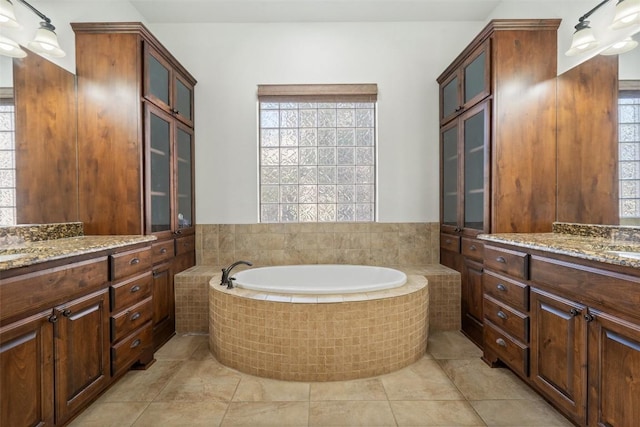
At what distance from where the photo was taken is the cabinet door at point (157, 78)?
2.24 meters

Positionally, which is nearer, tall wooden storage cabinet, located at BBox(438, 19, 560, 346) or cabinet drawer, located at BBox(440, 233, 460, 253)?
tall wooden storage cabinet, located at BBox(438, 19, 560, 346)

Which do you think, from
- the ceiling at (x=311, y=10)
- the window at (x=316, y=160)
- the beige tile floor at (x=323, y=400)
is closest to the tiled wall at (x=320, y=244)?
the window at (x=316, y=160)

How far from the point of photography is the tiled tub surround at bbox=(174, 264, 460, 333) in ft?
8.79

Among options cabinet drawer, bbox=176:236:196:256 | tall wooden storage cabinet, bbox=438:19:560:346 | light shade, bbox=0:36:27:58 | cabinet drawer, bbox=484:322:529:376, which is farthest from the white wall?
light shade, bbox=0:36:27:58

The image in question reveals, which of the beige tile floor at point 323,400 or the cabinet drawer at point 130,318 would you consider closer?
the beige tile floor at point 323,400

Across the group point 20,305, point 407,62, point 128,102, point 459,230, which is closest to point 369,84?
point 407,62

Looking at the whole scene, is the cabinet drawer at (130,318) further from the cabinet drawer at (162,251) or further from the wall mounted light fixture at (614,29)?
the wall mounted light fixture at (614,29)

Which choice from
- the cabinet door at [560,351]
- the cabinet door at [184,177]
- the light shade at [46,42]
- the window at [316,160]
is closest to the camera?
the cabinet door at [560,351]

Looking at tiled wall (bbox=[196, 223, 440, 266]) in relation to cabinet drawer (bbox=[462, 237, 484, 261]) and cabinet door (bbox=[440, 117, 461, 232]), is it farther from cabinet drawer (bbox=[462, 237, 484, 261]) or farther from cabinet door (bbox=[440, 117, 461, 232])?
cabinet drawer (bbox=[462, 237, 484, 261])

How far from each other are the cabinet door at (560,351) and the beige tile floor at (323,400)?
0.19 m

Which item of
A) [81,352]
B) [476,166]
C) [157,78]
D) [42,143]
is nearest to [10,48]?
[42,143]

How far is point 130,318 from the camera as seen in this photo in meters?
1.91

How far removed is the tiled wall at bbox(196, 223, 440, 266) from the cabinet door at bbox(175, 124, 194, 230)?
221 mm

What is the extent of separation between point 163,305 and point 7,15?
2.04 m
